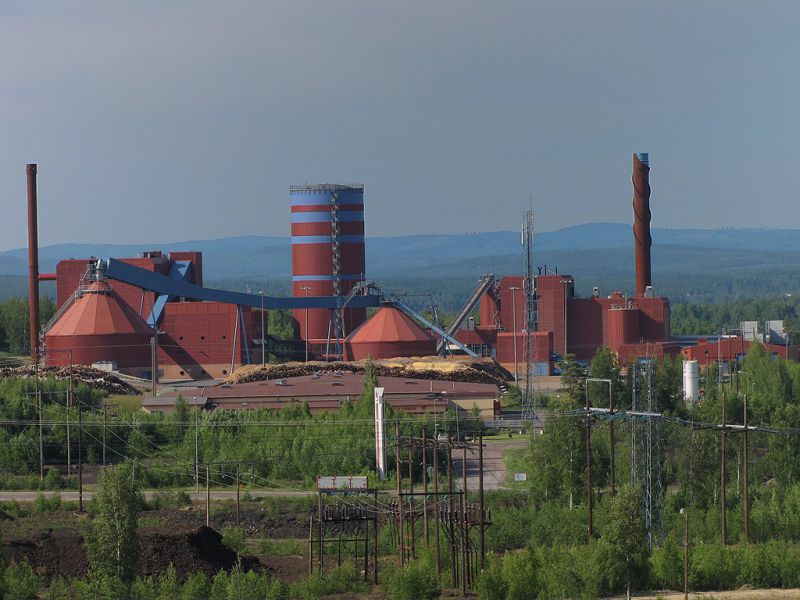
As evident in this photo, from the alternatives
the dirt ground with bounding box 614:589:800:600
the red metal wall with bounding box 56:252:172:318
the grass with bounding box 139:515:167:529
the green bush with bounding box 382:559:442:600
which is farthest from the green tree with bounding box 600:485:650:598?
the red metal wall with bounding box 56:252:172:318

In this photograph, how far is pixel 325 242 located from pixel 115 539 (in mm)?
58966

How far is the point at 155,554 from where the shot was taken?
107 ft

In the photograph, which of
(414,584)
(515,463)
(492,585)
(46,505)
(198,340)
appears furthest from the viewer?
(198,340)

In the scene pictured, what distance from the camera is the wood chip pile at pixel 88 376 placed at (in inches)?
2451

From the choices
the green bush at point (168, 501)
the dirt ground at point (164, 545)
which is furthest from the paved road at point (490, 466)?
the green bush at point (168, 501)

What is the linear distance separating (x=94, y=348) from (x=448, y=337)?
721 inches

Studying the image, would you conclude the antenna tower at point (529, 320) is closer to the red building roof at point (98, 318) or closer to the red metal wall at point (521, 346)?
the red metal wall at point (521, 346)

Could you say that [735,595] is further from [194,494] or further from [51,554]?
[194,494]

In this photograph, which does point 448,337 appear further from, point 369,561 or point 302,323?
point 369,561

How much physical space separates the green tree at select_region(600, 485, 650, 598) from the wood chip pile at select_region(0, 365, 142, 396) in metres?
32.9

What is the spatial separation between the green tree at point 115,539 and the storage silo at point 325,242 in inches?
2255

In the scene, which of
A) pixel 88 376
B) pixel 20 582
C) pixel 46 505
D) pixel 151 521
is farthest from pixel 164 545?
pixel 88 376

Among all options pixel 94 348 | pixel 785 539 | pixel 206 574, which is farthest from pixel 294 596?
pixel 94 348

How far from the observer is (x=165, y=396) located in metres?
60.2
